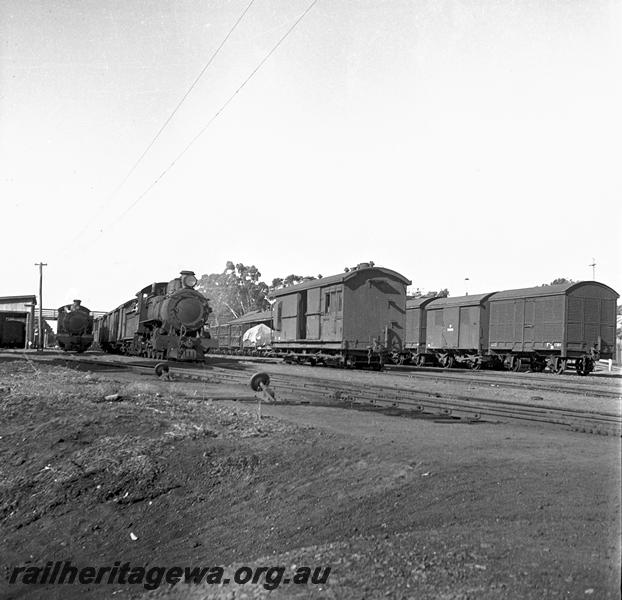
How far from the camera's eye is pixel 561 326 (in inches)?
995

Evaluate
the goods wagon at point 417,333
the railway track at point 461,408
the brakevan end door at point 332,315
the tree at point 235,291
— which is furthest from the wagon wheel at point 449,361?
the tree at point 235,291

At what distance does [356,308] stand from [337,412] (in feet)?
46.5

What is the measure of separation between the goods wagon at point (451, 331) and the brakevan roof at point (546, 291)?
133 centimetres

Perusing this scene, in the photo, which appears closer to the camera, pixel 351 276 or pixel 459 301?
pixel 351 276

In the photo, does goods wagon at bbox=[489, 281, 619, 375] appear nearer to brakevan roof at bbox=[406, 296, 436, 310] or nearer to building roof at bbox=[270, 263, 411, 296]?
building roof at bbox=[270, 263, 411, 296]

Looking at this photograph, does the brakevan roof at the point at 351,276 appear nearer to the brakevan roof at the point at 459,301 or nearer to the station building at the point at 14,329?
the brakevan roof at the point at 459,301

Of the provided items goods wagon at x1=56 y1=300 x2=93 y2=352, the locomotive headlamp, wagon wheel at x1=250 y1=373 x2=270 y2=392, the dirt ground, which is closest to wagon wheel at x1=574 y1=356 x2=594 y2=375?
the locomotive headlamp

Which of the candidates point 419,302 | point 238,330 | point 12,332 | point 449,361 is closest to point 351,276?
point 449,361

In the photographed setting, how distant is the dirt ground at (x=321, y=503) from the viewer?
3.78 metres

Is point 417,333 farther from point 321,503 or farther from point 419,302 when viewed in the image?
point 321,503

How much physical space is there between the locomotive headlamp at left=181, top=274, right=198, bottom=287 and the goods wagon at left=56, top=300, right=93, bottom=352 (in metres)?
19.0

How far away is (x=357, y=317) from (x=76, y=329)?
26226 mm

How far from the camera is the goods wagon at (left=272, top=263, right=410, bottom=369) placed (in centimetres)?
2372

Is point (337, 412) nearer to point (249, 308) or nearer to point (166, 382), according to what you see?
point (166, 382)
